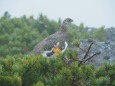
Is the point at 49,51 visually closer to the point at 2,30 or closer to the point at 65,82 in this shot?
the point at 65,82

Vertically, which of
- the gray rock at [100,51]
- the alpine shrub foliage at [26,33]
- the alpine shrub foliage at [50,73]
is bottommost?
the alpine shrub foliage at [50,73]

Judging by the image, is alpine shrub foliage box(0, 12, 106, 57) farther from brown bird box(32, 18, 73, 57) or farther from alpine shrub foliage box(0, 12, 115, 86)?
alpine shrub foliage box(0, 12, 115, 86)

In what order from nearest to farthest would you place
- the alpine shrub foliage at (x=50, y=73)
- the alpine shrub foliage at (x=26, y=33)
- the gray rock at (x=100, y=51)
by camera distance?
the alpine shrub foliage at (x=50, y=73) → the gray rock at (x=100, y=51) → the alpine shrub foliage at (x=26, y=33)

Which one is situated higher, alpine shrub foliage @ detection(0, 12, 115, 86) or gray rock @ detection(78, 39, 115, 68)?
gray rock @ detection(78, 39, 115, 68)

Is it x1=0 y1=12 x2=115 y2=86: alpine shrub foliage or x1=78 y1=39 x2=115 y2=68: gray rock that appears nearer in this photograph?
x1=0 y1=12 x2=115 y2=86: alpine shrub foliage

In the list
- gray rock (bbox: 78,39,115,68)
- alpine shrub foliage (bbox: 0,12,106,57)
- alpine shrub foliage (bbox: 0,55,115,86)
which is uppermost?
alpine shrub foliage (bbox: 0,12,106,57)

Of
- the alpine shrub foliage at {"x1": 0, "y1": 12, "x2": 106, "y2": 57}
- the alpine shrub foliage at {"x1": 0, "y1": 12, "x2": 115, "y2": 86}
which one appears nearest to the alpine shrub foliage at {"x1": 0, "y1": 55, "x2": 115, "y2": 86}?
the alpine shrub foliage at {"x1": 0, "y1": 12, "x2": 115, "y2": 86}

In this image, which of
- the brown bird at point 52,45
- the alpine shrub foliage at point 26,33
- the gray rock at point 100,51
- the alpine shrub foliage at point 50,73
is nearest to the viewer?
the alpine shrub foliage at point 50,73

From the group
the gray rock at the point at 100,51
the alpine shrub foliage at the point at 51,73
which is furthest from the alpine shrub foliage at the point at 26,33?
the alpine shrub foliage at the point at 51,73

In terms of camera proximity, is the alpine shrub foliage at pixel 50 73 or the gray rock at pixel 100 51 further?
the gray rock at pixel 100 51

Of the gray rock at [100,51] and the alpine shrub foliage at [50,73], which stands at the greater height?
the gray rock at [100,51]

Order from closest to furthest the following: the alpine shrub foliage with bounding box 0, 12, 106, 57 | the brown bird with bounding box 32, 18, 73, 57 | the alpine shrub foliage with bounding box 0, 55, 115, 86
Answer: the alpine shrub foliage with bounding box 0, 55, 115, 86 < the brown bird with bounding box 32, 18, 73, 57 < the alpine shrub foliage with bounding box 0, 12, 106, 57

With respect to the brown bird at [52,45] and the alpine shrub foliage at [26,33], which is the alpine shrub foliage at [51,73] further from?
the alpine shrub foliage at [26,33]

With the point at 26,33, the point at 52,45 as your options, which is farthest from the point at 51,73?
the point at 26,33
